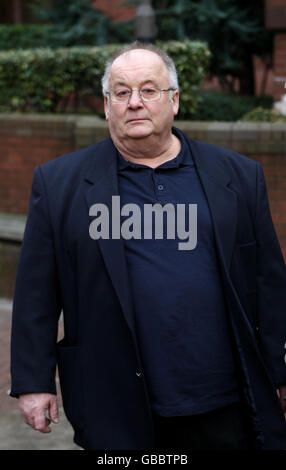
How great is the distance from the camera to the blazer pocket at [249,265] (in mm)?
2762

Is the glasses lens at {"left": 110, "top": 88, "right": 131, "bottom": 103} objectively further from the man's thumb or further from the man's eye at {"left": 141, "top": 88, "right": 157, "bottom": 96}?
the man's thumb

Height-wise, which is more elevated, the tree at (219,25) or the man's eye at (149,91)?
the tree at (219,25)

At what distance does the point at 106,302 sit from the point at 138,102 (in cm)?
73

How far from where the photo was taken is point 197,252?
2641 mm

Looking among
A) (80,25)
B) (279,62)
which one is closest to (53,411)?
(279,62)

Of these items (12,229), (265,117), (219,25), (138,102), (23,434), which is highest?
(219,25)

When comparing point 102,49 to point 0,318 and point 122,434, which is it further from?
point 122,434

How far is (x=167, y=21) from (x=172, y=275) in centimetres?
820

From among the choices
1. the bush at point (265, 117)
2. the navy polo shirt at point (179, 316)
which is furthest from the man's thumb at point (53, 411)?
the bush at point (265, 117)

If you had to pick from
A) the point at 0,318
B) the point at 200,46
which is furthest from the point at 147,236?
the point at 200,46

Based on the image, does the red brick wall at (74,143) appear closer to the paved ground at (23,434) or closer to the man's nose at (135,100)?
the paved ground at (23,434)

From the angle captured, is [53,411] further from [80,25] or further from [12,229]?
[80,25]

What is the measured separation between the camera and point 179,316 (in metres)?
2.57

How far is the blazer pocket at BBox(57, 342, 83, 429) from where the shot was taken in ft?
8.94
